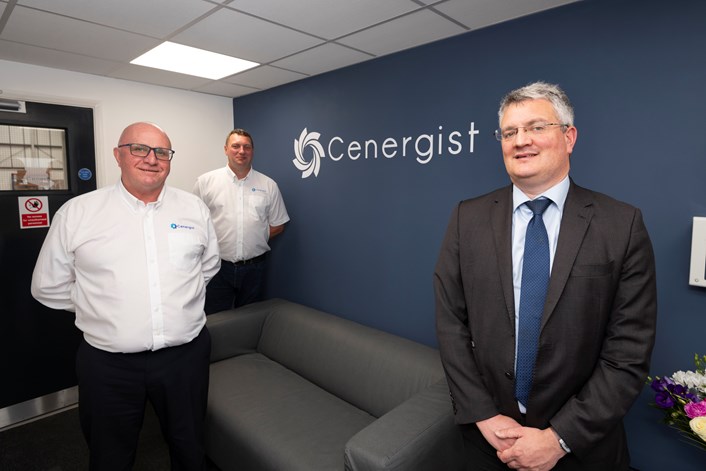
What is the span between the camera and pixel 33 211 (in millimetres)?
2967

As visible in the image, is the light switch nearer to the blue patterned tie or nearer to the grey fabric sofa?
the blue patterned tie

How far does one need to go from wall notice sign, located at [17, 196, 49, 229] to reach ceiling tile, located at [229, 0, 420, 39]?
2.17 metres

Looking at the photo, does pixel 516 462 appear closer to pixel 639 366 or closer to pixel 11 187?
pixel 639 366

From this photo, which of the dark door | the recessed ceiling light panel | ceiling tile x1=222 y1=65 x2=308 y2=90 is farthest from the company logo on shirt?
the dark door

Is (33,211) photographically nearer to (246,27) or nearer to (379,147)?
(246,27)

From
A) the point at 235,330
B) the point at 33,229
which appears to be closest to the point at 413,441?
the point at 235,330

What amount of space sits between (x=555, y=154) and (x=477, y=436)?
92 centimetres

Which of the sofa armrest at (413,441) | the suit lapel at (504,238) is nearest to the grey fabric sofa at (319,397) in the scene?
the sofa armrest at (413,441)

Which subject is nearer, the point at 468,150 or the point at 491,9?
the point at 491,9

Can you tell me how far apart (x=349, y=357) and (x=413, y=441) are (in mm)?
996

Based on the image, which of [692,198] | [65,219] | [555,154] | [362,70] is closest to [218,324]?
[65,219]

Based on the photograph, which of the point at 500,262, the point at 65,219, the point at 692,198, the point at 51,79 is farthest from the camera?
the point at 51,79

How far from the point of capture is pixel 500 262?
1253 mm

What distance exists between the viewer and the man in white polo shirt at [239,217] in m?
3.11
